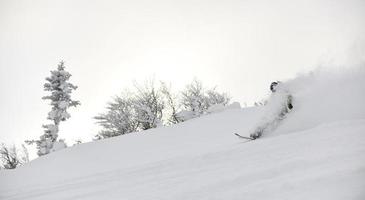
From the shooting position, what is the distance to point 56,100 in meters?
29.9

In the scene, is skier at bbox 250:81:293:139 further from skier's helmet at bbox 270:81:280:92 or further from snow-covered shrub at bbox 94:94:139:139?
snow-covered shrub at bbox 94:94:139:139

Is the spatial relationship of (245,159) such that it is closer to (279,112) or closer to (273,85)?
(279,112)

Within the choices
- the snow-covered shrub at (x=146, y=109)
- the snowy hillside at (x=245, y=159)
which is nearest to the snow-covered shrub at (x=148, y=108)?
the snow-covered shrub at (x=146, y=109)

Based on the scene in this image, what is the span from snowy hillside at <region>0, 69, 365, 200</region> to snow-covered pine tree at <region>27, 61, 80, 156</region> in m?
13.0

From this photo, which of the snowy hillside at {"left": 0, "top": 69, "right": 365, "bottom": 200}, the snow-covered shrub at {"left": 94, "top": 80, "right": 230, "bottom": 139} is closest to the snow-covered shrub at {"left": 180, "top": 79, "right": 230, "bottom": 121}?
the snow-covered shrub at {"left": 94, "top": 80, "right": 230, "bottom": 139}

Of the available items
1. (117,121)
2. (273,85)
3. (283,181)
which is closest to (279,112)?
(273,85)

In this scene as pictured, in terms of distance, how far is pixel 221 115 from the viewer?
55.6ft

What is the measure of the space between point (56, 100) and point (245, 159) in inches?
1114

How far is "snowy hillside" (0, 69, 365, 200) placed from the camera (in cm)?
219

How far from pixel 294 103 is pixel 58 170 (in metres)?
9.14

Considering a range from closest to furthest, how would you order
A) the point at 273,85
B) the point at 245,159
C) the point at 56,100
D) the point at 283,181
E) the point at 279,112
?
the point at 283,181 < the point at 245,159 < the point at 279,112 < the point at 273,85 < the point at 56,100

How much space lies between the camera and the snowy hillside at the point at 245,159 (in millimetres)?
2191

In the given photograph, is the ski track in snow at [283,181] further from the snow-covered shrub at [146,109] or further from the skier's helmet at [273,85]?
the snow-covered shrub at [146,109]

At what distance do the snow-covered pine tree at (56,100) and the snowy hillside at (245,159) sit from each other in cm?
1303
